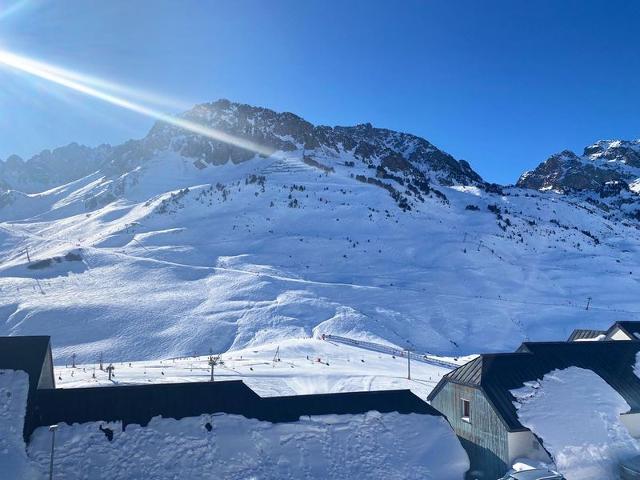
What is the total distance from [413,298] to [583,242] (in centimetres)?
6238

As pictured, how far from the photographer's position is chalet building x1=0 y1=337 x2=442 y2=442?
1373cm

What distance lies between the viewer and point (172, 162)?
527 ft

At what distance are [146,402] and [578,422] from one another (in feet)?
44.5

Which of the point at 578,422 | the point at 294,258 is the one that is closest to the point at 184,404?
the point at 578,422

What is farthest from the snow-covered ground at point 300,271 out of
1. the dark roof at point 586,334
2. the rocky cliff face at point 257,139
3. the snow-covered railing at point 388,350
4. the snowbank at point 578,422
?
the snowbank at point 578,422

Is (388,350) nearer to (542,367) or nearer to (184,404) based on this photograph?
(542,367)

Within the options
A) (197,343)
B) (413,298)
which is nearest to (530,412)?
(197,343)

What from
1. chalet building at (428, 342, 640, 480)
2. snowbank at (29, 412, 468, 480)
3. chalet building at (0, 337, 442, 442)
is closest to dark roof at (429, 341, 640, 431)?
chalet building at (428, 342, 640, 480)

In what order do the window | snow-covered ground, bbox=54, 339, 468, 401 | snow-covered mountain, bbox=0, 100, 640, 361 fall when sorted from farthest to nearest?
snow-covered mountain, bbox=0, 100, 640, 361, snow-covered ground, bbox=54, 339, 468, 401, the window

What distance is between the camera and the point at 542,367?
64.4 feet

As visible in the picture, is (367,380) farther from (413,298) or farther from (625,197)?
(625,197)

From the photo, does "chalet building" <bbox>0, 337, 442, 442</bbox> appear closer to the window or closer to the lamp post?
the lamp post

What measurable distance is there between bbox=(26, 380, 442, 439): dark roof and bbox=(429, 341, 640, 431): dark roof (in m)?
2.68

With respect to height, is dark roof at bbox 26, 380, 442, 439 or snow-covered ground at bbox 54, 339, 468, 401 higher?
dark roof at bbox 26, 380, 442, 439
